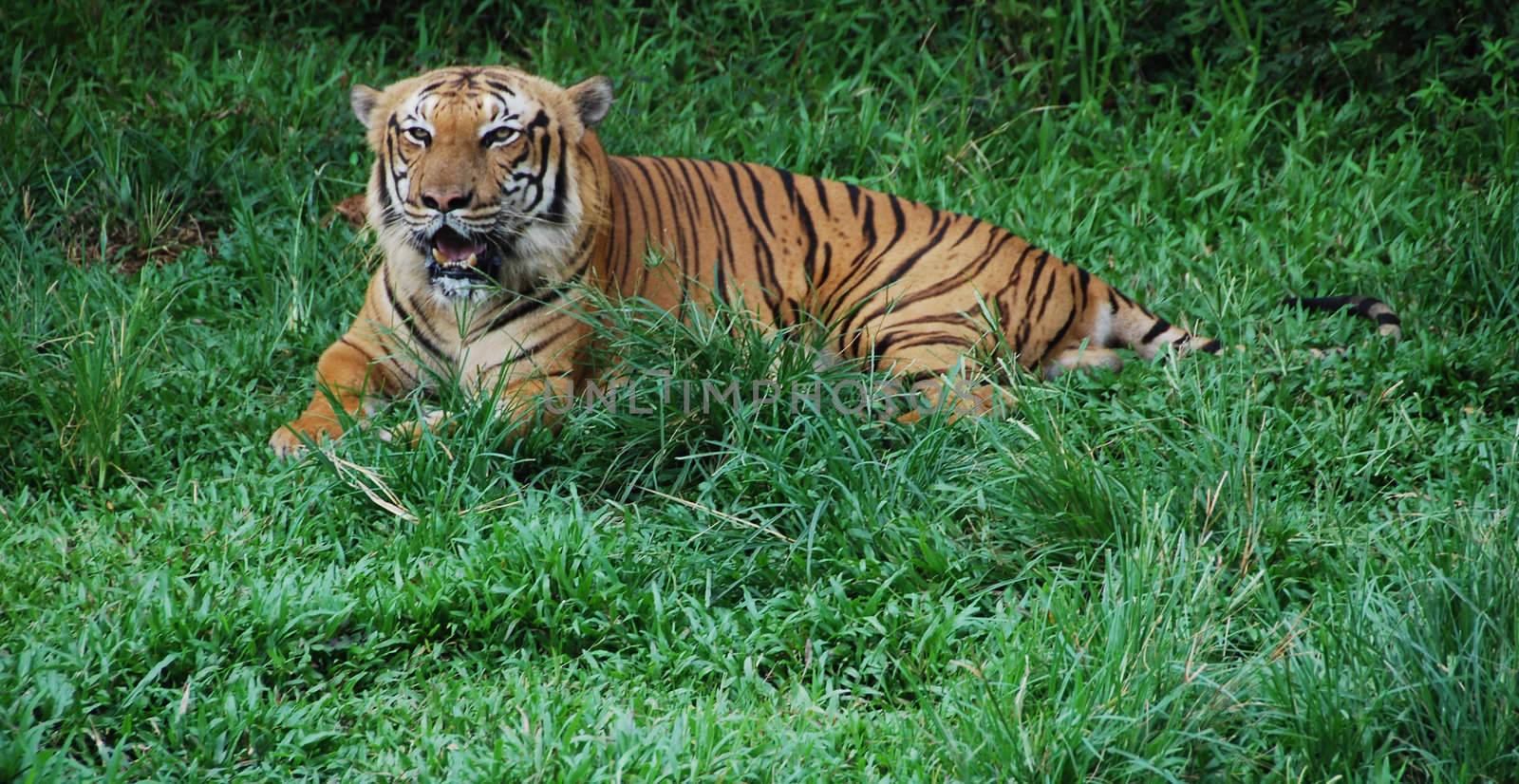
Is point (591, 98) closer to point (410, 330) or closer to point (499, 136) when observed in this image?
point (499, 136)

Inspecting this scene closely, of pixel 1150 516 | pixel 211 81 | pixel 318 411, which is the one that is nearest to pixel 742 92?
pixel 211 81

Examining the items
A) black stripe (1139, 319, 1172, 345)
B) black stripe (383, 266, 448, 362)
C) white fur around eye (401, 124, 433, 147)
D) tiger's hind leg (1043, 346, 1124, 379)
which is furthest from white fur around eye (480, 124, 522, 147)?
black stripe (1139, 319, 1172, 345)

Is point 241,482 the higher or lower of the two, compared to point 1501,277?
lower

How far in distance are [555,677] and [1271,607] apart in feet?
4.60

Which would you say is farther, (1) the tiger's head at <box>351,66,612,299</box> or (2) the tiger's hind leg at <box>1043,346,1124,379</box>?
(2) the tiger's hind leg at <box>1043,346,1124,379</box>

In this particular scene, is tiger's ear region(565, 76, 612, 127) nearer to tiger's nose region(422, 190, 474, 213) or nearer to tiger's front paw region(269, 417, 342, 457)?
tiger's nose region(422, 190, 474, 213)

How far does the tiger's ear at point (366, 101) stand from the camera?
4.27 metres

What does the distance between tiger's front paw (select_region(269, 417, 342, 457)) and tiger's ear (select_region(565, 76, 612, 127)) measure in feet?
3.62

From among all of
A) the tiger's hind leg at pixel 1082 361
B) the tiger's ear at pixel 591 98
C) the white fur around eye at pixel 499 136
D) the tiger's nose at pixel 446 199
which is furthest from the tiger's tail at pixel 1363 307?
the tiger's nose at pixel 446 199

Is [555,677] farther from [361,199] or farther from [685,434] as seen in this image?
[361,199]

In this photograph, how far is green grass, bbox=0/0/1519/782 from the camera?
2752 mm

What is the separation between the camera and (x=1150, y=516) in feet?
10.6

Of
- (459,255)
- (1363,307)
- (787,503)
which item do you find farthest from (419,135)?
(1363,307)

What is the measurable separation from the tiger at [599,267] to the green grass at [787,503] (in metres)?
0.23
